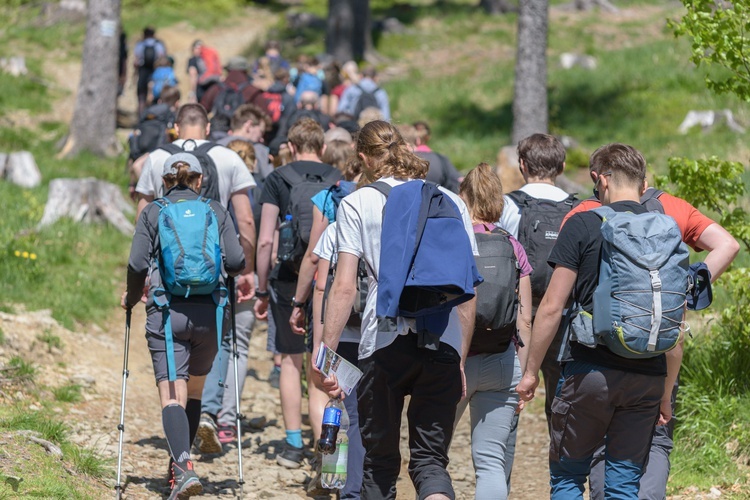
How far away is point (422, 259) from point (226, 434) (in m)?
3.30

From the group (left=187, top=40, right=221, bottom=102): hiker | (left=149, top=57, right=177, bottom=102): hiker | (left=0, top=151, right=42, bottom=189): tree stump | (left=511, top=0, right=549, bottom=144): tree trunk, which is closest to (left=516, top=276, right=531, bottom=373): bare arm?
(left=0, top=151, right=42, bottom=189): tree stump

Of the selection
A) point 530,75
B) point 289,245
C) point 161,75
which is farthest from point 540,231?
point 161,75

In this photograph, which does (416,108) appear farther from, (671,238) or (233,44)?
(671,238)

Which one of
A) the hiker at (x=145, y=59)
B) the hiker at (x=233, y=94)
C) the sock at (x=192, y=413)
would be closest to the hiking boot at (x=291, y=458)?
the sock at (x=192, y=413)

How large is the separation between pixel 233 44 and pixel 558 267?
24.4m

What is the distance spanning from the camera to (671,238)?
4.13 metres

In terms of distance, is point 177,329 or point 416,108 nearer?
point 177,329

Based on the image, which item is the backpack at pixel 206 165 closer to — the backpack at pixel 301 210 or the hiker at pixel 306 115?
the backpack at pixel 301 210

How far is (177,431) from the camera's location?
5.32m

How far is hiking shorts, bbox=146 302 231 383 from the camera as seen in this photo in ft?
17.5

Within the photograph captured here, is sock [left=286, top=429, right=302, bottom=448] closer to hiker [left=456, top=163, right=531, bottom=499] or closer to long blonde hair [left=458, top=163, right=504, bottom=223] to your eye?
hiker [left=456, top=163, right=531, bottom=499]

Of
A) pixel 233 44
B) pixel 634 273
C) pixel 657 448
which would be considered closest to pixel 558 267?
pixel 634 273

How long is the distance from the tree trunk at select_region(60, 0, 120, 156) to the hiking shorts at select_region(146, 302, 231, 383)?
33.9 ft

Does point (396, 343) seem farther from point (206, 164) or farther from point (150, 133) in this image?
point (150, 133)
